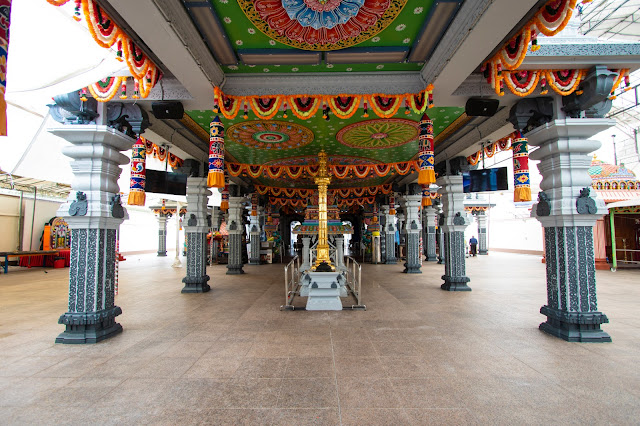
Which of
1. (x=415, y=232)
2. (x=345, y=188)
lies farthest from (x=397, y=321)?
Result: (x=345, y=188)

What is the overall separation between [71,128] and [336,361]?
4540 millimetres

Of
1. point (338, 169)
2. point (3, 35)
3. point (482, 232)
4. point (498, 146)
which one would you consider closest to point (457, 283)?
point (498, 146)

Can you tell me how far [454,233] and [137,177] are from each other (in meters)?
7.20

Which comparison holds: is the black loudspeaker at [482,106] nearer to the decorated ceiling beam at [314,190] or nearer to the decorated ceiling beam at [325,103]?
the decorated ceiling beam at [325,103]

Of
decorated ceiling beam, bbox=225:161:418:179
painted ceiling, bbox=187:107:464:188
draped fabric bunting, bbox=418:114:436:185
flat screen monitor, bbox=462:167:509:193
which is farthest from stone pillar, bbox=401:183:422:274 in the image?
draped fabric bunting, bbox=418:114:436:185

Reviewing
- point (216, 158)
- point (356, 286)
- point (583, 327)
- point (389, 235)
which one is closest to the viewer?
point (583, 327)

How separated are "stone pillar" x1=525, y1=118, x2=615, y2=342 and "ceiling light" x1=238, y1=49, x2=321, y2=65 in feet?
11.1

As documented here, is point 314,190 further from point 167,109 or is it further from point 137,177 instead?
point 167,109

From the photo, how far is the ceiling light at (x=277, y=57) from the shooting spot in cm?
406

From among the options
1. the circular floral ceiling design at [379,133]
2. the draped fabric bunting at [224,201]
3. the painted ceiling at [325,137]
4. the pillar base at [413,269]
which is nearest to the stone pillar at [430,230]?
the pillar base at [413,269]

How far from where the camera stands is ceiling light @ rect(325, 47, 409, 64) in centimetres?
408

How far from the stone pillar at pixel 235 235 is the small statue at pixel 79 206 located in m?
7.63

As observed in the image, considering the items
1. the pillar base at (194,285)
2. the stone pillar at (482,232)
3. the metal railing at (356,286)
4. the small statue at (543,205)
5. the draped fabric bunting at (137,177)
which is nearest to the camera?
the small statue at (543,205)

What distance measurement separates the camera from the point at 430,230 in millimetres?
15531
